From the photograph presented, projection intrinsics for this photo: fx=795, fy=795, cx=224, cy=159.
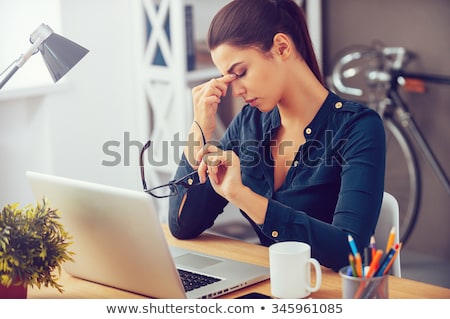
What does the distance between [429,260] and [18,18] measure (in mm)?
1785

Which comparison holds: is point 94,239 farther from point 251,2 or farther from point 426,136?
point 426,136

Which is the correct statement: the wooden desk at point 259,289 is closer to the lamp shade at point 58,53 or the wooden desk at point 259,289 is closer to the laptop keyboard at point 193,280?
the laptop keyboard at point 193,280

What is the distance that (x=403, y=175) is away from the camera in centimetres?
315

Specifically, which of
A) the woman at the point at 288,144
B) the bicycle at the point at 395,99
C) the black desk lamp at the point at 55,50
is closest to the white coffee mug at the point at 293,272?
the woman at the point at 288,144

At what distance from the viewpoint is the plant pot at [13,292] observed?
1.25 meters

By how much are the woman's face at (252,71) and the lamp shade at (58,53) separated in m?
0.35

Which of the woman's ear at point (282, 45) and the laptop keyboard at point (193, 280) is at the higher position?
the woman's ear at point (282, 45)

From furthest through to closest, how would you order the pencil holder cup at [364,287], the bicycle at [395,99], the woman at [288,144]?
the bicycle at [395,99], the woman at [288,144], the pencil holder cup at [364,287]

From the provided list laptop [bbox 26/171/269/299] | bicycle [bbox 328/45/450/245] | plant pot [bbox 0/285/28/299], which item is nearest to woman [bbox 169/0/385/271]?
laptop [bbox 26/171/269/299]

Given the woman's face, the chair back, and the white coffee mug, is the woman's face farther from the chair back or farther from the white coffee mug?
the white coffee mug

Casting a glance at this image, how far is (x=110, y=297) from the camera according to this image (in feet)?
4.46

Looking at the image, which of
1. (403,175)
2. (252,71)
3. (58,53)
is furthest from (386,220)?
(403,175)

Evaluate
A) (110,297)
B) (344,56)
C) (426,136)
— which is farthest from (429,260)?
(110,297)

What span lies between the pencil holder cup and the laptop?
24 cm
